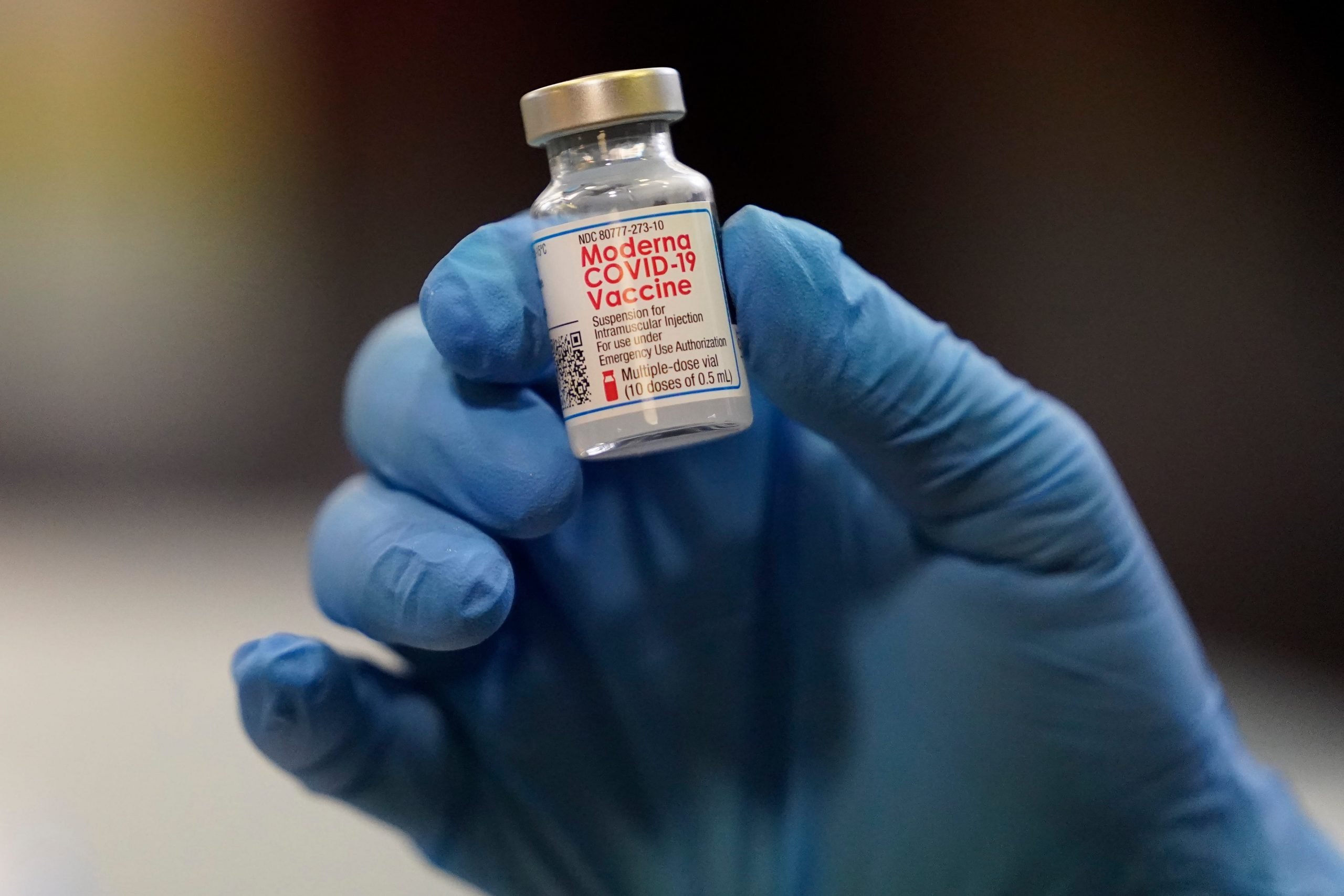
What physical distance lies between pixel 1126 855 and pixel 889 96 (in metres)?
0.81

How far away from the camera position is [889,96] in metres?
1.02

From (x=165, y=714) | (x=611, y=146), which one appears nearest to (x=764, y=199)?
(x=611, y=146)

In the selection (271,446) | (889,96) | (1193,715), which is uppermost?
(889,96)

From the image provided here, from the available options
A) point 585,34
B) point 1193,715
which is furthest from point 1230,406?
point 585,34

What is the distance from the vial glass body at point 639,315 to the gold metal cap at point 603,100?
25 mm

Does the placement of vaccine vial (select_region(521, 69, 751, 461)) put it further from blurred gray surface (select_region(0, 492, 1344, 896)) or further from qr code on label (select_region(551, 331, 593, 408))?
blurred gray surface (select_region(0, 492, 1344, 896))

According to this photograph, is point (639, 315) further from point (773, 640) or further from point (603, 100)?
point (773, 640)

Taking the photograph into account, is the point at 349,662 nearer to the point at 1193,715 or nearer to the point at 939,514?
the point at 939,514

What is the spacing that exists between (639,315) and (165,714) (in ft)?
2.70

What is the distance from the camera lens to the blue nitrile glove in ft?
1.94

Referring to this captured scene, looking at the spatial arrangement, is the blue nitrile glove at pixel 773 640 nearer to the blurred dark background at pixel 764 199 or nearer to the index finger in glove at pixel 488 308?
the index finger in glove at pixel 488 308

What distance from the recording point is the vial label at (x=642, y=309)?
49 cm

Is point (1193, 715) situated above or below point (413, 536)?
below

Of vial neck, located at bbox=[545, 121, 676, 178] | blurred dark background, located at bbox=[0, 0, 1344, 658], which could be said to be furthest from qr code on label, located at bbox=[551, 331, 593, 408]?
blurred dark background, located at bbox=[0, 0, 1344, 658]
